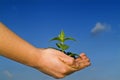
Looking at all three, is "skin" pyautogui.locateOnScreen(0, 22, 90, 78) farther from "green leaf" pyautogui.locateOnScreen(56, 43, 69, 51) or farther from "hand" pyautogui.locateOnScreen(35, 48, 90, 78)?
"green leaf" pyautogui.locateOnScreen(56, 43, 69, 51)

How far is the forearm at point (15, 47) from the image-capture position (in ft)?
17.8

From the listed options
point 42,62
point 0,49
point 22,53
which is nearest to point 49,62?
point 42,62

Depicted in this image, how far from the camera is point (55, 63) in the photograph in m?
5.55

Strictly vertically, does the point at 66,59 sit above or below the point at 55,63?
below

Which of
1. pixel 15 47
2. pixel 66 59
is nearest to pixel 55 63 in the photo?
pixel 66 59

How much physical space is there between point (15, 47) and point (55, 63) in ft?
2.29

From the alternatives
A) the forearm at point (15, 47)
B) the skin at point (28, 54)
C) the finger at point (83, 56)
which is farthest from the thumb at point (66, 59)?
the forearm at point (15, 47)

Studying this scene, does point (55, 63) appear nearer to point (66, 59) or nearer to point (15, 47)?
point (66, 59)

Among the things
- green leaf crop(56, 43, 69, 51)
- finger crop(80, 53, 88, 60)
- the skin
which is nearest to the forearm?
the skin

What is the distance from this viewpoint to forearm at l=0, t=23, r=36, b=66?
5425mm

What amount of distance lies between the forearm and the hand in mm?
166

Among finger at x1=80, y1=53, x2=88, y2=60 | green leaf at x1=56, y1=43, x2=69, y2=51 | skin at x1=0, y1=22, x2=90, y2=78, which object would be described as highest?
skin at x1=0, y1=22, x2=90, y2=78

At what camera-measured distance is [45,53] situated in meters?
5.56

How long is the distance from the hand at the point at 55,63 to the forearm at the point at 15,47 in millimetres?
166
